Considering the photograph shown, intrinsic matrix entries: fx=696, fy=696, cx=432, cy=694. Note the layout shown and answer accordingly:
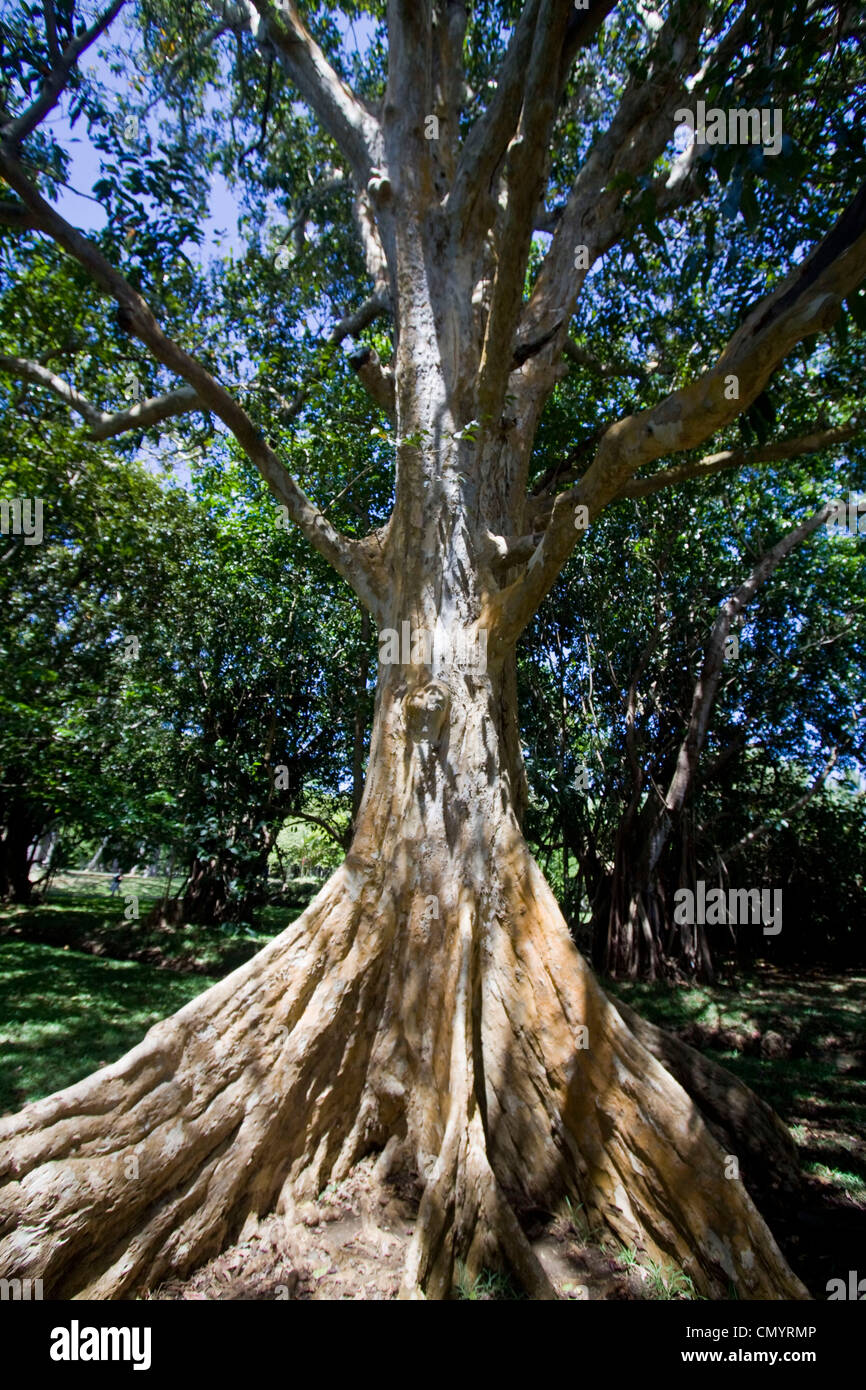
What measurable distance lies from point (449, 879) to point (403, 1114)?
111cm

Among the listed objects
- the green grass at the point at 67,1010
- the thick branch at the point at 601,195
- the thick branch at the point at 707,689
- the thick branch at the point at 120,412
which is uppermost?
the thick branch at the point at 601,195

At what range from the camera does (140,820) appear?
7480 millimetres

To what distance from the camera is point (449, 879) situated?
3.41 metres

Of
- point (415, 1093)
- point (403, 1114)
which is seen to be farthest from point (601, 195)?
point (403, 1114)

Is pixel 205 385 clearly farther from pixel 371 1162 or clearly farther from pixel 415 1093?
pixel 371 1162

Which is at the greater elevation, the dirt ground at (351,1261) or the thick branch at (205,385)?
the thick branch at (205,385)

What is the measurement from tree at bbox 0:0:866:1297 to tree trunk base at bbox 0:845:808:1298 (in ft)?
0.04

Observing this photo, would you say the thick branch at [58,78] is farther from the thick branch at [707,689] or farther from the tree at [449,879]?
the thick branch at [707,689]

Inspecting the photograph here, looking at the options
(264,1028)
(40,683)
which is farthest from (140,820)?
(264,1028)

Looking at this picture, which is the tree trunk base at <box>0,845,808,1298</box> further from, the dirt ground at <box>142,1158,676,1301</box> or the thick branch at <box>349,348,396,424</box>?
the thick branch at <box>349,348,396,424</box>

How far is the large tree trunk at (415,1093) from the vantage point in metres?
2.56

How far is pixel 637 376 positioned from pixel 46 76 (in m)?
5.74

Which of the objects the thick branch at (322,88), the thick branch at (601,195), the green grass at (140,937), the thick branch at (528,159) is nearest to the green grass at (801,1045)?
the green grass at (140,937)

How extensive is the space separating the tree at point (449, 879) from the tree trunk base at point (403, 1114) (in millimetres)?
11
